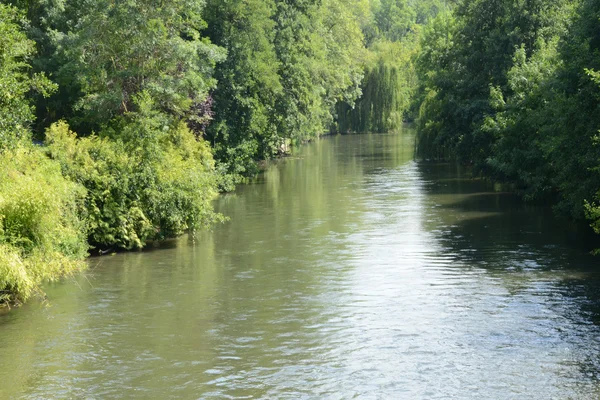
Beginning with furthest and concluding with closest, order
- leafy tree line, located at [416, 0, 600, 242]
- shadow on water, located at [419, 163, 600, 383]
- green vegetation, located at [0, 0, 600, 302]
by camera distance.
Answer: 1. leafy tree line, located at [416, 0, 600, 242]
2. green vegetation, located at [0, 0, 600, 302]
3. shadow on water, located at [419, 163, 600, 383]

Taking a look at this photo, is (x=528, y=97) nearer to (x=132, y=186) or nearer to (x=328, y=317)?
(x=132, y=186)

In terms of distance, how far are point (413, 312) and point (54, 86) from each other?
1301 cm

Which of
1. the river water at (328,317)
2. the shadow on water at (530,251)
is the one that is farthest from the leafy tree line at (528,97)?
the river water at (328,317)

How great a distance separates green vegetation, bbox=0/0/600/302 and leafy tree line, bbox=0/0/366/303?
76 mm

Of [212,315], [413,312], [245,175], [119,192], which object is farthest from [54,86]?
[245,175]

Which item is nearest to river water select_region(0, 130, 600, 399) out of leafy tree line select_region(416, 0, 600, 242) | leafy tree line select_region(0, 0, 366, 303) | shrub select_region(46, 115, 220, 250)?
shrub select_region(46, 115, 220, 250)

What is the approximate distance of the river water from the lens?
1723cm

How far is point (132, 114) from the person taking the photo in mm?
36000

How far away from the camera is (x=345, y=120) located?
101875 mm

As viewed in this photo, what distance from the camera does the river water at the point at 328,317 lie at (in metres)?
17.2

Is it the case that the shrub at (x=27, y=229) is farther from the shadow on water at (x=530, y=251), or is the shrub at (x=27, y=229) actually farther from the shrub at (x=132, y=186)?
the shadow on water at (x=530, y=251)

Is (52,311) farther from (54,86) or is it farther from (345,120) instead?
(345,120)

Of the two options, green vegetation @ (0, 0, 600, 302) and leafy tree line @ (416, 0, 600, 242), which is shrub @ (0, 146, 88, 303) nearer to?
green vegetation @ (0, 0, 600, 302)

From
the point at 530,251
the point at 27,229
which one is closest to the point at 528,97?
the point at 530,251
